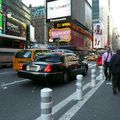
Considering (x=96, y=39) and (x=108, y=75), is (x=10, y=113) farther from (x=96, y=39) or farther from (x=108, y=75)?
(x=96, y=39)

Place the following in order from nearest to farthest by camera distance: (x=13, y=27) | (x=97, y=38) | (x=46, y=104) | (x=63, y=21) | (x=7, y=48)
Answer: (x=46, y=104), (x=7, y=48), (x=13, y=27), (x=63, y=21), (x=97, y=38)

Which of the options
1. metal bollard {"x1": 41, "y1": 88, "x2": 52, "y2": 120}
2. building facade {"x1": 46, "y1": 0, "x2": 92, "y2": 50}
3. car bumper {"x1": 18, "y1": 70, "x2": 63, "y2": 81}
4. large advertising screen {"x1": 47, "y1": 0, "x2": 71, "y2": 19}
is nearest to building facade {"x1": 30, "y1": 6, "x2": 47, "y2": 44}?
building facade {"x1": 46, "y1": 0, "x2": 92, "y2": 50}

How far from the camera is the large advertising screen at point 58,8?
84.1 metres

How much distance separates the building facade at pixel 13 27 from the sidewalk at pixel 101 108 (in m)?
17.3

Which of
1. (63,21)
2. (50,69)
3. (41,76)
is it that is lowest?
(41,76)

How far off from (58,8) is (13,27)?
33.8 meters

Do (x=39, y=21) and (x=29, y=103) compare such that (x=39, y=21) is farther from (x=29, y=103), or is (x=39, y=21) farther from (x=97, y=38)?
(x=29, y=103)

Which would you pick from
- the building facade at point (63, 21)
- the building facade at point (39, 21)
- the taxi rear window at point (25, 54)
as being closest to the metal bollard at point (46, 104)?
the taxi rear window at point (25, 54)

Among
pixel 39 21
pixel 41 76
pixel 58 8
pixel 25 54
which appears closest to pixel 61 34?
pixel 58 8

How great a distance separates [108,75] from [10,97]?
7345 millimetres

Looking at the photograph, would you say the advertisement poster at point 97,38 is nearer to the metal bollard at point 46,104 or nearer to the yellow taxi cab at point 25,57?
the yellow taxi cab at point 25,57

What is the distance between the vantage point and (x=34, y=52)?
18.7 metres

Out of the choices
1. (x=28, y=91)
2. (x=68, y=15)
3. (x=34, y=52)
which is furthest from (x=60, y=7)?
(x=28, y=91)

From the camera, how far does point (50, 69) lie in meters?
13.1
